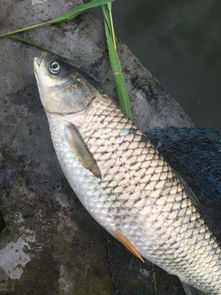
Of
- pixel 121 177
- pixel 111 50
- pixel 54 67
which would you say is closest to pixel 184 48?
pixel 111 50

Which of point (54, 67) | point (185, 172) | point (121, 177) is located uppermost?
point (54, 67)

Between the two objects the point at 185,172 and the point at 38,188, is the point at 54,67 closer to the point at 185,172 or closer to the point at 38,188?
the point at 38,188

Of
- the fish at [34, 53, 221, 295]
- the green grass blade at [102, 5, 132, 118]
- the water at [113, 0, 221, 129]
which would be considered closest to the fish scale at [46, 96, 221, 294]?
the fish at [34, 53, 221, 295]

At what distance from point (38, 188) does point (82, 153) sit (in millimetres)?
726

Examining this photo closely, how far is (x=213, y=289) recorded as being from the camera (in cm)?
293

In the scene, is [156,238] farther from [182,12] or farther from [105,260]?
[182,12]

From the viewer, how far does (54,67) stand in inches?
109

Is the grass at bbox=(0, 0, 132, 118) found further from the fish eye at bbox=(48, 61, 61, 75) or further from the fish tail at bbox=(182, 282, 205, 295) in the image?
the fish tail at bbox=(182, 282, 205, 295)

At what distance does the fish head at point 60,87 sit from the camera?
9.09ft

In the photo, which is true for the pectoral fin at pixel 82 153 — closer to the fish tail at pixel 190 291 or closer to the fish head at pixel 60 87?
the fish head at pixel 60 87

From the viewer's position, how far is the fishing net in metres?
→ 3.32

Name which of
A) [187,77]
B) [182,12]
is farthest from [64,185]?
[182,12]

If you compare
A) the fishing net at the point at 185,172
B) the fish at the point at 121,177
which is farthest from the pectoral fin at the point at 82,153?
the fishing net at the point at 185,172

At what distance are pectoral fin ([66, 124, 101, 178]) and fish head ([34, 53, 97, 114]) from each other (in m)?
0.18
